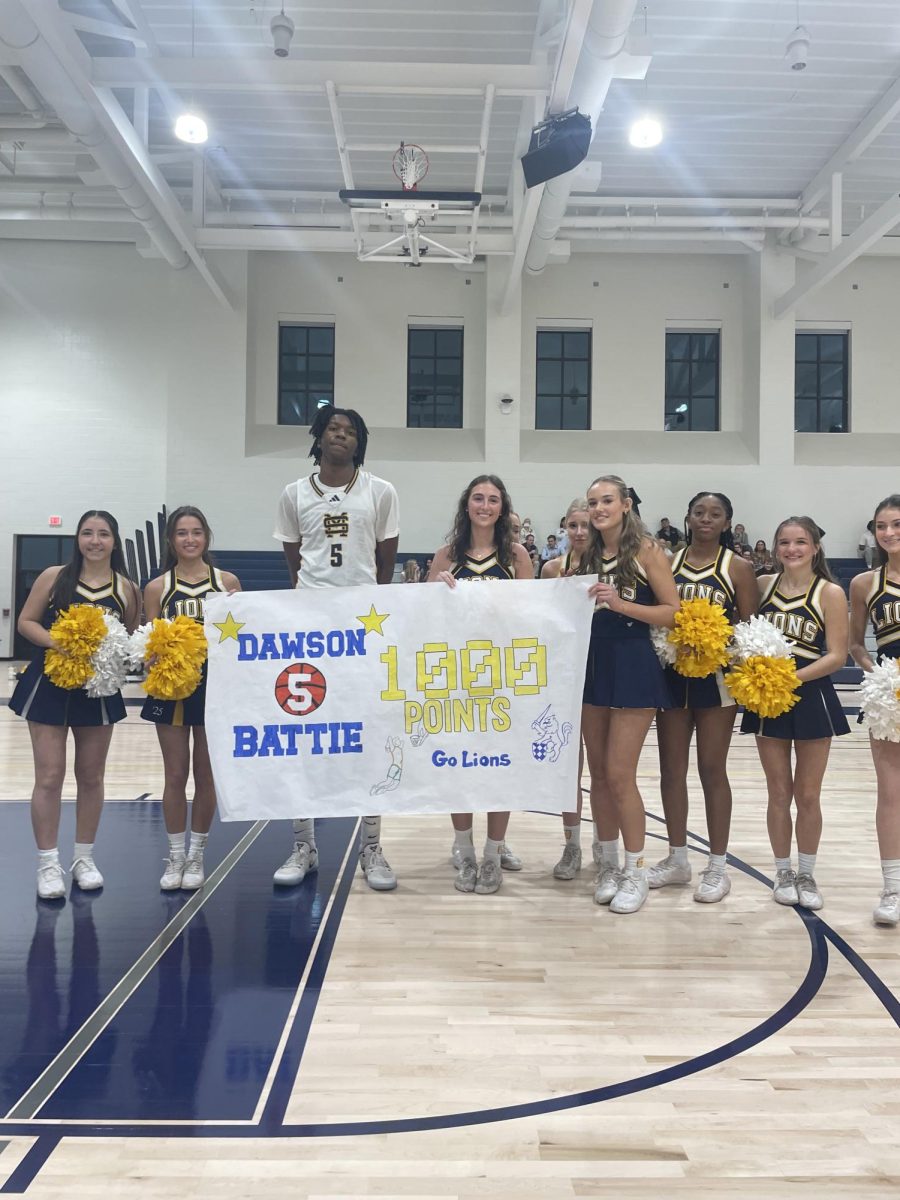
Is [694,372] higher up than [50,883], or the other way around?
[694,372]

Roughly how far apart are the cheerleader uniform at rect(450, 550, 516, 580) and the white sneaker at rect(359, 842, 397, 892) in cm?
115

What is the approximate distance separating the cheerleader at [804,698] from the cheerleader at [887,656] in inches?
5.6

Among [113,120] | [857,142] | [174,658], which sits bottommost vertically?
[174,658]

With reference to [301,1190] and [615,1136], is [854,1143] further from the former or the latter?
[301,1190]

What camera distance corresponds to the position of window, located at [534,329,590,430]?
47.5 feet

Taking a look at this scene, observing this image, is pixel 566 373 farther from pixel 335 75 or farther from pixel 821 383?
pixel 335 75

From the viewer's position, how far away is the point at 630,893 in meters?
3.13

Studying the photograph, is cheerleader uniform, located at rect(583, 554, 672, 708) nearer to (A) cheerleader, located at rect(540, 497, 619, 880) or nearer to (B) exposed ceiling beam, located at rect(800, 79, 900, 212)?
(A) cheerleader, located at rect(540, 497, 619, 880)

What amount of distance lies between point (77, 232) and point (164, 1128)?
47.6 feet

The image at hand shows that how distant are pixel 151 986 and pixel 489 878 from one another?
1.32m

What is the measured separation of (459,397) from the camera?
14516 mm

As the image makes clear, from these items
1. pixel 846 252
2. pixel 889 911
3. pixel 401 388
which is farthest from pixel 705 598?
pixel 401 388

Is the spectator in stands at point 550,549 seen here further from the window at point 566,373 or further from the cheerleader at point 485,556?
the cheerleader at point 485,556

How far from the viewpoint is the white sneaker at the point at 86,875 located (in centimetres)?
329
